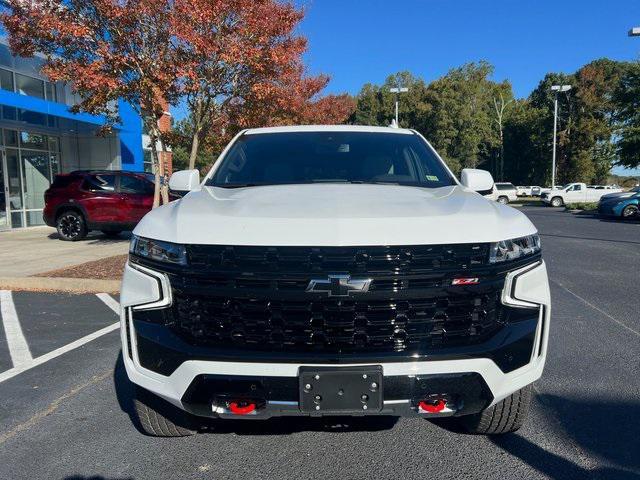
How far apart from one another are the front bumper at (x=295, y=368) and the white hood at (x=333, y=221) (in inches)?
9.6

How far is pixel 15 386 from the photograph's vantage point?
395 cm

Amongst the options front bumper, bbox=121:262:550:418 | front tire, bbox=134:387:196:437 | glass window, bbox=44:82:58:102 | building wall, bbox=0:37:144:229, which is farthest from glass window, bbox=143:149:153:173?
front bumper, bbox=121:262:550:418

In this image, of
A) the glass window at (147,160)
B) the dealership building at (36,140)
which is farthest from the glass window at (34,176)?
the glass window at (147,160)

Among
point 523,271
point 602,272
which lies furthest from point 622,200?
point 523,271

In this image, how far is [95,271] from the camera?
8.29 meters

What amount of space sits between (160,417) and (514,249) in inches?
80.2

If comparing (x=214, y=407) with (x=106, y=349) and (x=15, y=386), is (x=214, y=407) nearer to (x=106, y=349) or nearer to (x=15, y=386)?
(x=15, y=386)

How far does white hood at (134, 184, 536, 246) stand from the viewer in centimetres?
233

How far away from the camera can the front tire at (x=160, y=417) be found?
2793 mm

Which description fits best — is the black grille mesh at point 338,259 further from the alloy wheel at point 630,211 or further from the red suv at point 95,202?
the alloy wheel at point 630,211

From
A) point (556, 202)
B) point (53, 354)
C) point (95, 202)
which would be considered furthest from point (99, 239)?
point (556, 202)

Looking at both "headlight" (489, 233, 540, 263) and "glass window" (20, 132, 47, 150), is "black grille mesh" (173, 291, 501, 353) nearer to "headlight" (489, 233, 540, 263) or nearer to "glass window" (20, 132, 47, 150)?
"headlight" (489, 233, 540, 263)

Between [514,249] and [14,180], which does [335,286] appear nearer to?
[514,249]

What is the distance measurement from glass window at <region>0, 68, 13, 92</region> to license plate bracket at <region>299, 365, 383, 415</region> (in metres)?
14.9
